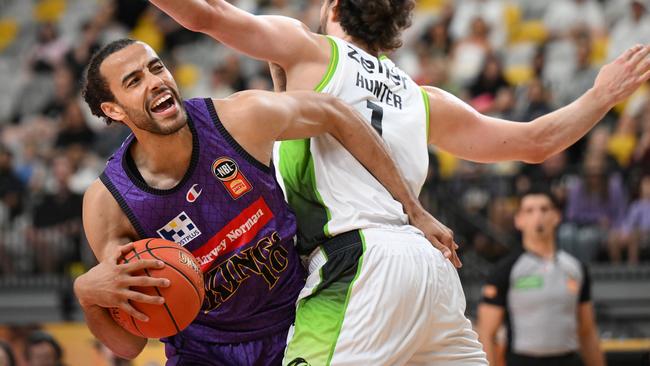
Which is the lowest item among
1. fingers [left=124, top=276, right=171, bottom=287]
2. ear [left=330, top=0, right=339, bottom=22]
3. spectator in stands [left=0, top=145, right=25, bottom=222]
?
spectator in stands [left=0, top=145, right=25, bottom=222]

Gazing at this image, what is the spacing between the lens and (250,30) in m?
4.41

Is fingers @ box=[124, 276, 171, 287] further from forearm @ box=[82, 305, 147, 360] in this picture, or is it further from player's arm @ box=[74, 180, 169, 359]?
forearm @ box=[82, 305, 147, 360]

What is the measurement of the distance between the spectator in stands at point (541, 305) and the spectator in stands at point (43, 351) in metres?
3.66

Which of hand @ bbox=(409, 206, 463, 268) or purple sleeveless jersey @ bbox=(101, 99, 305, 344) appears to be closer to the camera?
purple sleeveless jersey @ bbox=(101, 99, 305, 344)

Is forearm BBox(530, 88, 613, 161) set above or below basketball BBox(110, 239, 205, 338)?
above

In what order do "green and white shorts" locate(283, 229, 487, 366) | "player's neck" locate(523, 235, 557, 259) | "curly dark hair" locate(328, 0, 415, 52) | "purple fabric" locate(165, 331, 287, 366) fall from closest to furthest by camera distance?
"green and white shorts" locate(283, 229, 487, 366) < "purple fabric" locate(165, 331, 287, 366) < "curly dark hair" locate(328, 0, 415, 52) < "player's neck" locate(523, 235, 557, 259)

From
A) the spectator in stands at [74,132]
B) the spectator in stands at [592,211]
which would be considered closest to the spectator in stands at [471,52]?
the spectator in stands at [592,211]

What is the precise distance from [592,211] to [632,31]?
319cm

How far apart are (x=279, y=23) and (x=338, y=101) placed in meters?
0.46

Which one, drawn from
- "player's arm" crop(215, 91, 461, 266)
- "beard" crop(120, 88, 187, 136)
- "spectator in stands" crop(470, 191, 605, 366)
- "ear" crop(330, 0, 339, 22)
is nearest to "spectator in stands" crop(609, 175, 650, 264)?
"spectator in stands" crop(470, 191, 605, 366)

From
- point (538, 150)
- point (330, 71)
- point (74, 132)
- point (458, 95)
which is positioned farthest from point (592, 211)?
point (74, 132)

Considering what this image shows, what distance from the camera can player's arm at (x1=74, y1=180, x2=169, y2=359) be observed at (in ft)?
12.9

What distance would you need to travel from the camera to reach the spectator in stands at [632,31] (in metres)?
11.7

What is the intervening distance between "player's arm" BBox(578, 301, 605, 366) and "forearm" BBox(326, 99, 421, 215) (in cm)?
410
